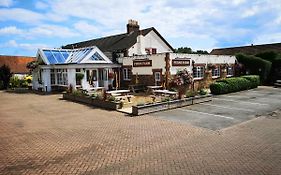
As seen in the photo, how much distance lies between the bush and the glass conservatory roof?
17406 millimetres

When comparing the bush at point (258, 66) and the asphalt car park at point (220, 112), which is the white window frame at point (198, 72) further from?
the bush at point (258, 66)

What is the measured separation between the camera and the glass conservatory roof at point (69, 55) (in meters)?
26.2

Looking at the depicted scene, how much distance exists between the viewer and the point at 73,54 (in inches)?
1125

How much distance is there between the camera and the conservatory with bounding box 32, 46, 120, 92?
25234 mm

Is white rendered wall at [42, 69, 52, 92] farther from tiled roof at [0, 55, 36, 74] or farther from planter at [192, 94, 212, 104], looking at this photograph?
tiled roof at [0, 55, 36, 74]

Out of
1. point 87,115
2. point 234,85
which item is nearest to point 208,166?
point 87,115

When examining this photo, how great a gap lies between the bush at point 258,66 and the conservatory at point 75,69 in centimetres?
1582

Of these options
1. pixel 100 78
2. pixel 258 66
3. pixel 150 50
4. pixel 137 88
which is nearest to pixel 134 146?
pixel 137 88

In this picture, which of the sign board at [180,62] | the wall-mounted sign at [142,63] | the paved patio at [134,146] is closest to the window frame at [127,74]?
the wall-mounted sign at [142,63]

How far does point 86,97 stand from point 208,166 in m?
12.9

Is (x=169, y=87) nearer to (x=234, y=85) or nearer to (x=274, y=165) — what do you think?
(x=234, y=85)

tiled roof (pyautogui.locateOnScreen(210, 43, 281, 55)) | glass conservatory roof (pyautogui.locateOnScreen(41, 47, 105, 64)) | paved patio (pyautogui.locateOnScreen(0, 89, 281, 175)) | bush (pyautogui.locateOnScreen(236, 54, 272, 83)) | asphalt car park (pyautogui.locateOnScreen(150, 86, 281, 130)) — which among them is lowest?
paved patio (pyautogui.locateOnScreen(0, 89, 281, 175))

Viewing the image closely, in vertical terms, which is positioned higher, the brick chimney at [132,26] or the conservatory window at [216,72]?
the brick chimney at [132,26]

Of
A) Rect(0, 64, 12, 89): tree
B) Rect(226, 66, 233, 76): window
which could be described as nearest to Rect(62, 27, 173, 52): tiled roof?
Rect(226, 66, 233, 76): window
